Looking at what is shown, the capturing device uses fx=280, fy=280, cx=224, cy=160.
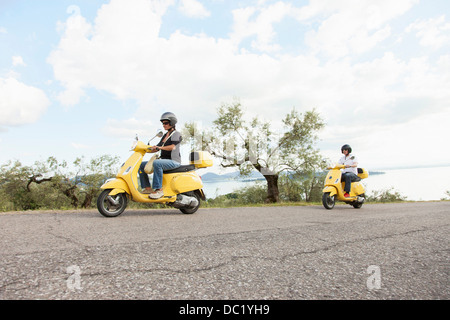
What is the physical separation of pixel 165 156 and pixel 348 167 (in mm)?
6107

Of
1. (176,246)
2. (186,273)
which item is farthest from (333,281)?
(176,246)

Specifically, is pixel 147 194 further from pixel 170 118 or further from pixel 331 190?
pixel 331 190

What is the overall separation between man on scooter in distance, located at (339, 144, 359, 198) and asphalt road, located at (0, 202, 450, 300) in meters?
5.22

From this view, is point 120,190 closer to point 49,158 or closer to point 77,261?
point 77,261

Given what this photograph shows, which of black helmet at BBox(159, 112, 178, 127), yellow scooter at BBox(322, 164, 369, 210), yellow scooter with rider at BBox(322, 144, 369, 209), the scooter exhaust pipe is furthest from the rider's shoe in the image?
yellow scooter with rider at BBox(322, 144, 369, 209)

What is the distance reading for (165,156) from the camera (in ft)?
20.2

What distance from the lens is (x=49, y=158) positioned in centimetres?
2294

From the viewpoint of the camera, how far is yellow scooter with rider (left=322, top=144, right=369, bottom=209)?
903cm

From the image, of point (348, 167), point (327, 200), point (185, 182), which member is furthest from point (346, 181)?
point (185, 182)

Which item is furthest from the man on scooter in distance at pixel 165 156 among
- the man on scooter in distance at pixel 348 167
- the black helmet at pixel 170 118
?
the man on scooter in distance at pixel 348 167

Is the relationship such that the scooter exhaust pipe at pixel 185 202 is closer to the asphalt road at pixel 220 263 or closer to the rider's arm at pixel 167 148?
the rider's arm at pixel 167 148

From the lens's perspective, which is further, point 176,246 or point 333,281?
point 176,246

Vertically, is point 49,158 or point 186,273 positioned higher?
point 49,158
